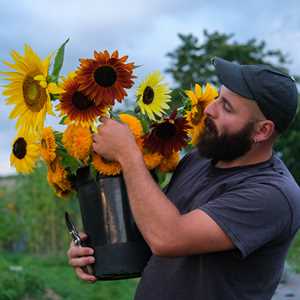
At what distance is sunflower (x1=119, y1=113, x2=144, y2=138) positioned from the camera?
2500mm

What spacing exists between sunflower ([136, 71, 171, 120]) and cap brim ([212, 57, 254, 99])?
21cm

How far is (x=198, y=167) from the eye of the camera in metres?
2.77

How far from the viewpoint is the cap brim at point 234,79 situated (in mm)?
2516

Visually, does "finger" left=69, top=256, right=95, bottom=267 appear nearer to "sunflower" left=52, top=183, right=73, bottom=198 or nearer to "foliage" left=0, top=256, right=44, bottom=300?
"sunflower" left=52, top=183, right=73, bottom=198

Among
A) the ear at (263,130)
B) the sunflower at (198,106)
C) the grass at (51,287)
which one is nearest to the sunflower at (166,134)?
the sunflower at (198,106)

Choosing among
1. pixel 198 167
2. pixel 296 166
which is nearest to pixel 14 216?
pixel 198 167

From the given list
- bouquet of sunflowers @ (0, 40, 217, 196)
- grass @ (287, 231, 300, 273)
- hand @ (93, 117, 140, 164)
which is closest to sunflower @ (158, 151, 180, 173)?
bouquet of sunflowers @ (0, 40, 217, 196)

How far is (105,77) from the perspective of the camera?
235cm

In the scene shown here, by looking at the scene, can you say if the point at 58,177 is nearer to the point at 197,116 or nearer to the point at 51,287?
the point at 197,116

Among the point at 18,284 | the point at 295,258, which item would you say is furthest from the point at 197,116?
the point at 295,258

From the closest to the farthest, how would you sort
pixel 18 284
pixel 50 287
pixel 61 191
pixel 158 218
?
pixel 158 218, pixel 61 191, pixel 18 284, pixel 50 287

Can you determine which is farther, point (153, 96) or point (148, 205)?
point (153, 96)

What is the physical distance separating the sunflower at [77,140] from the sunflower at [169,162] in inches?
12.2

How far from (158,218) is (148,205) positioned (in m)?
0.05
